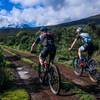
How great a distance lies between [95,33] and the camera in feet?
126

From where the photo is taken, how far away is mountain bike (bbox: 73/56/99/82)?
51.8 ft

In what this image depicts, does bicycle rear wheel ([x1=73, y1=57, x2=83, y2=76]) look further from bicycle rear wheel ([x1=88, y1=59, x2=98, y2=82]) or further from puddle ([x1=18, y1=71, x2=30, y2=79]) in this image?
puddle ([x1=18, y1=71, x2=30, y2=79])

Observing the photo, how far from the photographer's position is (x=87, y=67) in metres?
16.3

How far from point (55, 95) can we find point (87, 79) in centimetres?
353

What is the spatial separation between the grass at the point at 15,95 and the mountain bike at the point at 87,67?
361cm

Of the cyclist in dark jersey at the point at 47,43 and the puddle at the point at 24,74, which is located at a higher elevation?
the cyclist in dark jersey at the point at 47,43

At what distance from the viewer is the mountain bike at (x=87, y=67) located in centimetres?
1579

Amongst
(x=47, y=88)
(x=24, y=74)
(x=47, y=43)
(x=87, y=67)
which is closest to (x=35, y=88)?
(x=47, y=88)

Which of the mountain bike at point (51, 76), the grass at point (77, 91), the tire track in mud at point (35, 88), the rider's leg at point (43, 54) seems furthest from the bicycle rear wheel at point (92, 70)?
the rider's leg at point (43, 54)

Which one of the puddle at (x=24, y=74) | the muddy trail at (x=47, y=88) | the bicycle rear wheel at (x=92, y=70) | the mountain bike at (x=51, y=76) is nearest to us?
the muddy trail at (x=47, y=88)

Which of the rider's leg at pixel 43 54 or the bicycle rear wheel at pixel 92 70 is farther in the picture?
the bicycle rear wheel at pixel 92 70

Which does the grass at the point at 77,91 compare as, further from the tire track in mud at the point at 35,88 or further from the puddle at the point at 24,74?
the puddle at the point at 24,74

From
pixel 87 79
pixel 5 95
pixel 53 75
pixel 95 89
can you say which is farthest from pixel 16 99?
pixel 87 79

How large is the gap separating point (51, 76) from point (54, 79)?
0.32m
